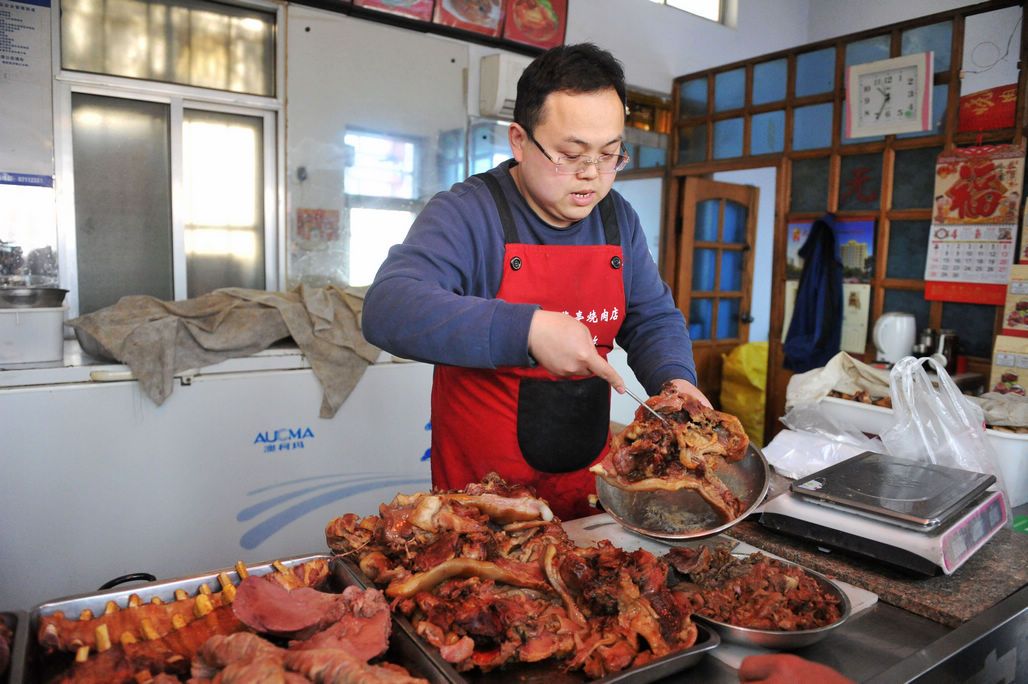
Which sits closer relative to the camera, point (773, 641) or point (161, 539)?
point (773, 641)

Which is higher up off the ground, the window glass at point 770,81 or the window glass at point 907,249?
A: the window glass at point 770,81

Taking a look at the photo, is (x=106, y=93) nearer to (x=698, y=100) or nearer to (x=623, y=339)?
(x=623, y=339)

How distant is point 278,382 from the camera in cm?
333

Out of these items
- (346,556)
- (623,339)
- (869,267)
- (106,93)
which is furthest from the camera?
(869,267)

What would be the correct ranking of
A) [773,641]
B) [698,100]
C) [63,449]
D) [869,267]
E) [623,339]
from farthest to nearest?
[698,100]
[869,267]
[63,449]
[623,339]
[773,641]

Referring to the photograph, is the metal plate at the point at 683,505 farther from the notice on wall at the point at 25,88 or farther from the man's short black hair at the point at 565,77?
the notice on wall at the point at 25,88

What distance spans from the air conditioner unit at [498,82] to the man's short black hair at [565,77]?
3.41 metres

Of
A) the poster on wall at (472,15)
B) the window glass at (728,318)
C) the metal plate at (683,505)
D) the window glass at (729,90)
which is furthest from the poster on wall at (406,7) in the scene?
the metal plate at (683,505)

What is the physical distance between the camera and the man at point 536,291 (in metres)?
1.57

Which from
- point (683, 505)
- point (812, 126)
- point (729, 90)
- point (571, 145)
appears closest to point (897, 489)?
point (683, 505)

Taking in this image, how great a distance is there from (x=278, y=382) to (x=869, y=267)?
4.26 m

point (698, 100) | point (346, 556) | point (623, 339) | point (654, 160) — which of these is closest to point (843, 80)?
point (698, 100)

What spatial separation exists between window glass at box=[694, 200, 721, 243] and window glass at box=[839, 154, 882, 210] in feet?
4.83

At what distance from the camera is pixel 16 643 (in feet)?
3.41
